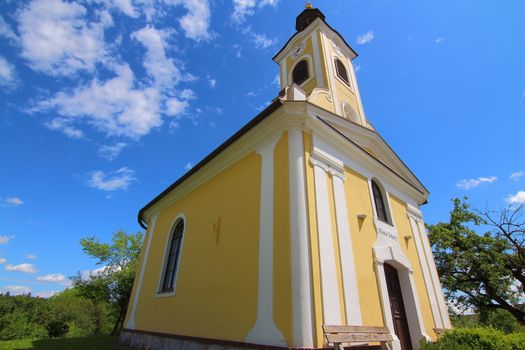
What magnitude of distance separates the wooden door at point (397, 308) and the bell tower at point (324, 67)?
5466mm

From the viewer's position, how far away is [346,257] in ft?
19.0

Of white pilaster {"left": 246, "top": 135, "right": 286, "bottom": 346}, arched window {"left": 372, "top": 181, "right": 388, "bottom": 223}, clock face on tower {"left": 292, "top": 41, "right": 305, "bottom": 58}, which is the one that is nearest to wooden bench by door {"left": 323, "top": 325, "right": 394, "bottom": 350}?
white pilaster {"left": 246, "top": 135, "right": 286, "bottom": 346}

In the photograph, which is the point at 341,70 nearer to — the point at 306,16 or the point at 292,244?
the point at 306,16

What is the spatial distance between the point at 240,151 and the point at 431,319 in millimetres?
7191

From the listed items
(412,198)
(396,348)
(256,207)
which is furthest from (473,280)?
(256,207)

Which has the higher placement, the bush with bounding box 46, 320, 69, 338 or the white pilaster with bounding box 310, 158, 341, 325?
the white pilaster with bounding box 310, 158, 341, 325

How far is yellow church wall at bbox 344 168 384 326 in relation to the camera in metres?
5.81

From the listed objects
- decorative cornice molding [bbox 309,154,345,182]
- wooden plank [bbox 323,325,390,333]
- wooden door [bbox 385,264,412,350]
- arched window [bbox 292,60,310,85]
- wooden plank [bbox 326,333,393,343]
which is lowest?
wooden plank [bbox 326,333,393,343]

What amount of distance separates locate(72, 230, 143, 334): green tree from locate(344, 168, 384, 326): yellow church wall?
2113 centimetres

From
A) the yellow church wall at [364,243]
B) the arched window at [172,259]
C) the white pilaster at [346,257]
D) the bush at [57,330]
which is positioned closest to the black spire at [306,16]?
the yellow church wall at [364,243]

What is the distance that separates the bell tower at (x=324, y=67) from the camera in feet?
34.6

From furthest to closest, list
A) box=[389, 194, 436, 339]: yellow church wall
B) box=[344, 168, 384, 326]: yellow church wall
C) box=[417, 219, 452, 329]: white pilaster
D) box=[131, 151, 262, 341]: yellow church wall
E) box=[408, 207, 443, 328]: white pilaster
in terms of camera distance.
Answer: box=[417, 219, 452, 329]: white pilaster
box=[408, 207, 443, 328]: white pilaster
box=[389, 194, 436, 339]: yellow church wall
box=[131, 151, 262, 341]: yellow church wall
box=[344, 168, 384, 326]: yellow church wall

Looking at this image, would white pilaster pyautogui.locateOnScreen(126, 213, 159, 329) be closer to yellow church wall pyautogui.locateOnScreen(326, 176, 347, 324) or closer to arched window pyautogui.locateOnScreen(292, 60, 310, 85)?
yellow church wall pyautogui.locateOnScreen(326, 176, 347, 324)

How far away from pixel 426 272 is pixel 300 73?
902 centimetres
